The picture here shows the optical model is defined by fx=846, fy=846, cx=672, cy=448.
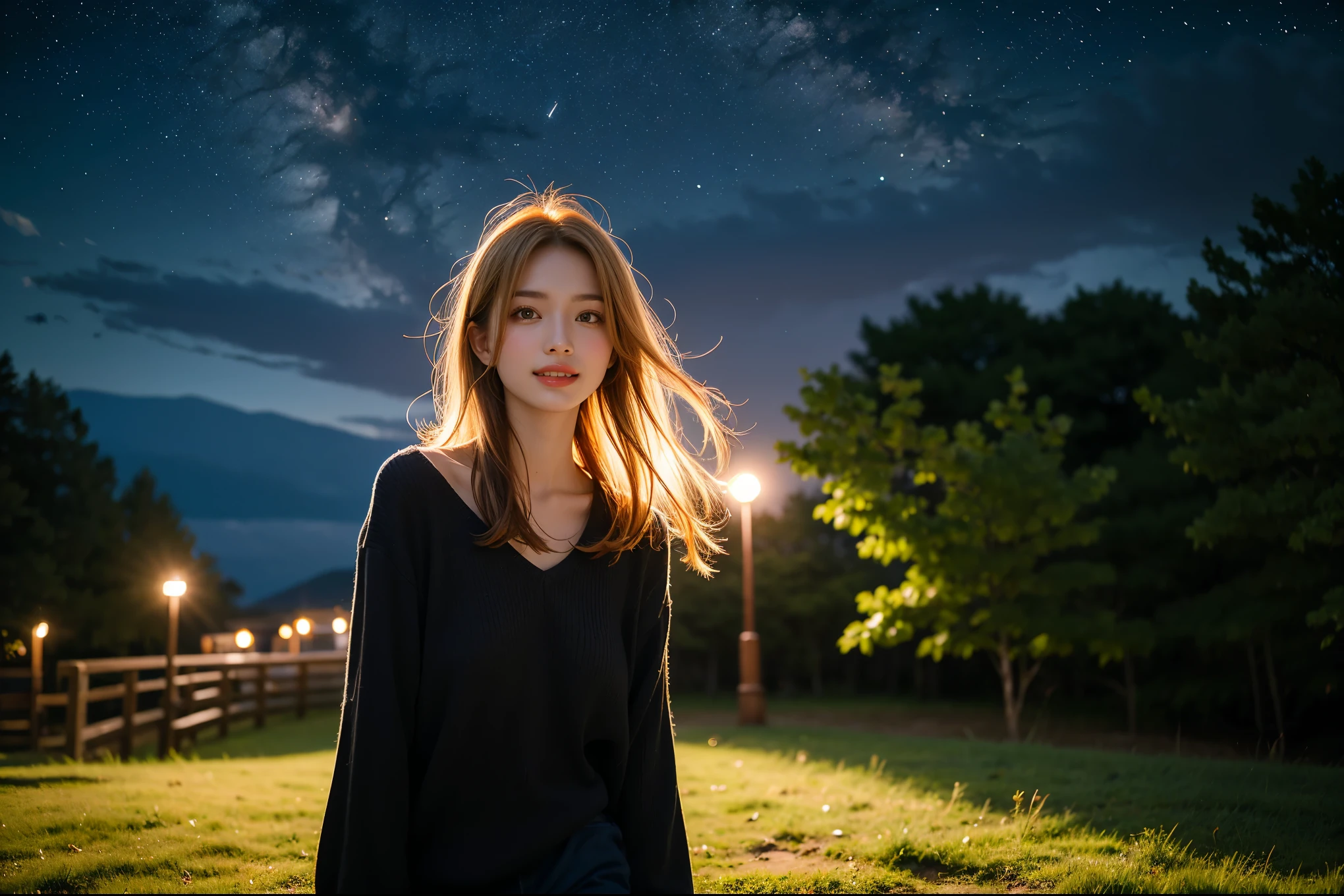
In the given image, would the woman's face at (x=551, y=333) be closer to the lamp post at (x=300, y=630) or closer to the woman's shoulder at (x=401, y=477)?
the woman's shoulder at (x=401, y=477)

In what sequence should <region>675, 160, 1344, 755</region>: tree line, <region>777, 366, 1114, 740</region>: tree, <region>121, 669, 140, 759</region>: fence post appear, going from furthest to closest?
<region>777, 366, 1114, 740</region>: tree < <region>121, 669, 140, 759</region>: fence post < <region>675, 160, 1344, 755</region>: tree line

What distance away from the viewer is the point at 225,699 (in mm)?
12977

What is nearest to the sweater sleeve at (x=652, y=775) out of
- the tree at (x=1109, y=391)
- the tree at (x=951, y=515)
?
the tree at (x=951, y=515)

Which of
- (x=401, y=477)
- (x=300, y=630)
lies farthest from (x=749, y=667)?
(x=401, y=477)

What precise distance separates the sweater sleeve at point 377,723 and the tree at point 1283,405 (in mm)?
4363

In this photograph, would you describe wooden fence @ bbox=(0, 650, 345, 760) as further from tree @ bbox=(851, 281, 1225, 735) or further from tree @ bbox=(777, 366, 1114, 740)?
tree @ bbox=(851, 281, 1225, 735)

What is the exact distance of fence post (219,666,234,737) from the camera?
12938 mm

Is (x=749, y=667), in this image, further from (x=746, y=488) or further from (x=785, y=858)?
(x=785, y=858)

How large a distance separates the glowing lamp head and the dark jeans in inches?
360

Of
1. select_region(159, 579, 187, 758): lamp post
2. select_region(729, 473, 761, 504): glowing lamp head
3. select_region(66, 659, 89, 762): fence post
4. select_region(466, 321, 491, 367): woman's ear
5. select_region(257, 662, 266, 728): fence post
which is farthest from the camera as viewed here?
select_region(257, 662, 266, 728): fence post

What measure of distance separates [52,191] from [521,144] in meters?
2.83

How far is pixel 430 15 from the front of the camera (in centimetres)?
532

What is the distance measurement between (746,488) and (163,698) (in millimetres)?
7874

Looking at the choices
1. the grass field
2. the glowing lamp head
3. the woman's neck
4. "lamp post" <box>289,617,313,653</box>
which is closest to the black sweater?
the woman's neck
